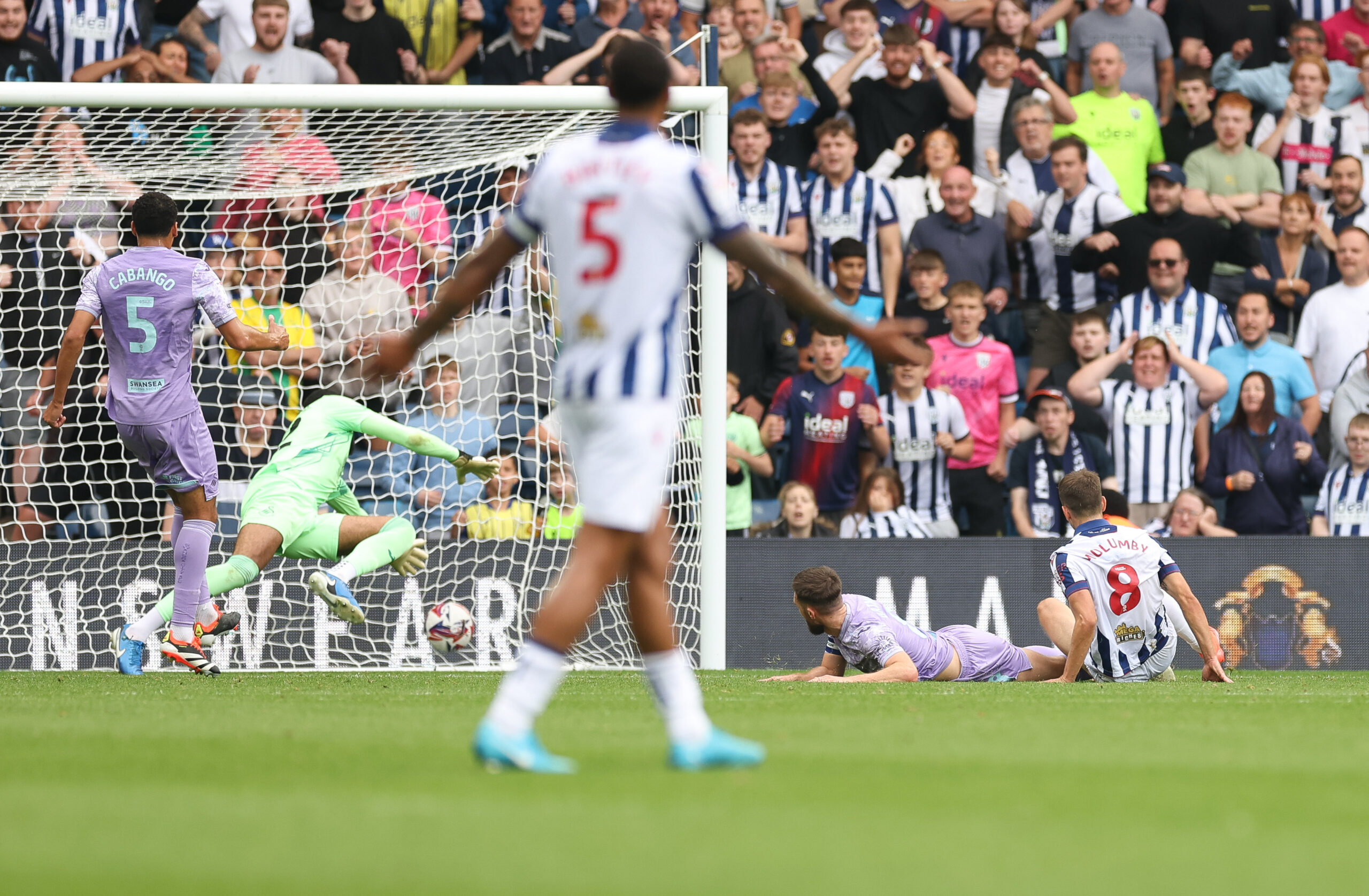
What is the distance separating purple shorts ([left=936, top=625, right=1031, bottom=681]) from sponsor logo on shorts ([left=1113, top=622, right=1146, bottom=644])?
28.4 inches

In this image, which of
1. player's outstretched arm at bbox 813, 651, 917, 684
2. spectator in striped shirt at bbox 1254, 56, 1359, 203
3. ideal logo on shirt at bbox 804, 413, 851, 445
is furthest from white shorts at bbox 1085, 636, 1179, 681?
spectator in striped shirt at bbox 1254, 56, 1359, 203

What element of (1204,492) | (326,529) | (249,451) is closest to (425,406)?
(249,451)

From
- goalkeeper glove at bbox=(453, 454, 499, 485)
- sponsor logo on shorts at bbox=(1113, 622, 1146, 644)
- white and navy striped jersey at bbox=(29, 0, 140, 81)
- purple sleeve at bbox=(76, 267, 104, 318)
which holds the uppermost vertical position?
white and navy striped jersey at bbox=(29, 0, 140, 81)

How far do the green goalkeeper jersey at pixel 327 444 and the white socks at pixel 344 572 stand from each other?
0.52 m

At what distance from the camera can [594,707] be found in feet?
21.9

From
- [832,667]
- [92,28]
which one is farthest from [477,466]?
[92,28]

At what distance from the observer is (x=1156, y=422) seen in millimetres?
Answer: 11891

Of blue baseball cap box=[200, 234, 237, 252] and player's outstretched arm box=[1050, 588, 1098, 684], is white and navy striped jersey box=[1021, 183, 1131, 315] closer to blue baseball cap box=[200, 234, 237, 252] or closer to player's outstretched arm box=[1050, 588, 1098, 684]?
player's outstretched arm box=[1050, 588, 1098, 684]

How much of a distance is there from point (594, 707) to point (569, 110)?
182 inches

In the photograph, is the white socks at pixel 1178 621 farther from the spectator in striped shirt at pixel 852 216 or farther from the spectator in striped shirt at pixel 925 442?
the spectator in striped shirt at pixel 852 216

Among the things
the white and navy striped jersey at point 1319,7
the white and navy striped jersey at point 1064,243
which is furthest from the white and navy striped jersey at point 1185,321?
the white and navy striped jersey at point 1319,7

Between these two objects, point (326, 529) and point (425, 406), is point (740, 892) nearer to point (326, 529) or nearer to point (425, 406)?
point (326, 529)

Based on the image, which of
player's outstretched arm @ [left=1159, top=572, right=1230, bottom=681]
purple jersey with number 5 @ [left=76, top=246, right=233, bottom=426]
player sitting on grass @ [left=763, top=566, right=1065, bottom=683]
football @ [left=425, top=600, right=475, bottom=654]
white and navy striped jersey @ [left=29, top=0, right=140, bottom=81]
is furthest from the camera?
white and navy striped jersey @ [left=29, top=0, right=140, bottom=81]

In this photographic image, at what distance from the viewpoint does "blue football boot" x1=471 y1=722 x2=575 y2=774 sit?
4258 mm
